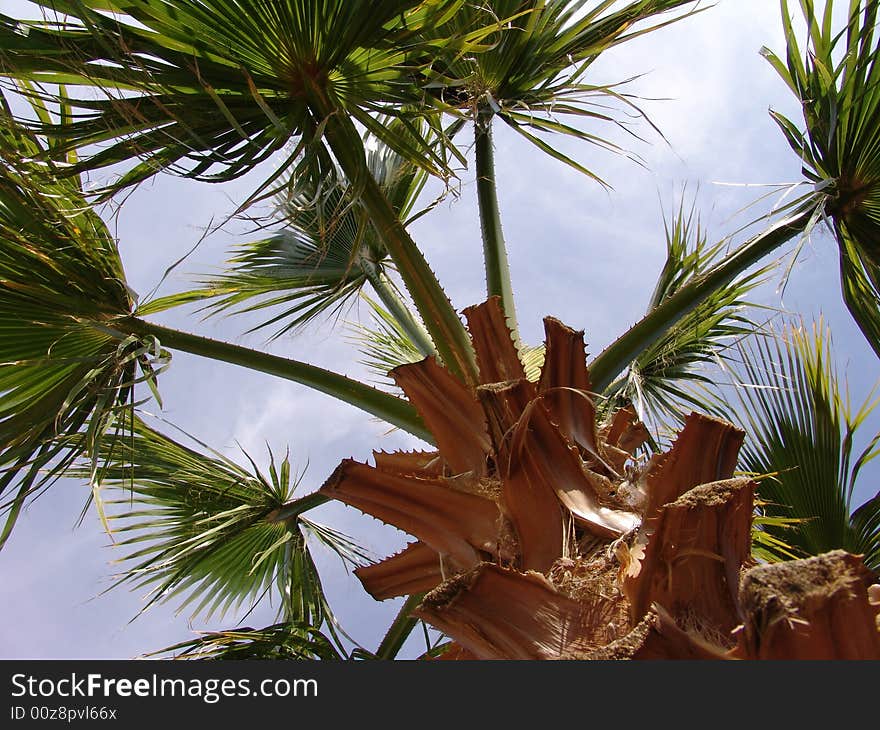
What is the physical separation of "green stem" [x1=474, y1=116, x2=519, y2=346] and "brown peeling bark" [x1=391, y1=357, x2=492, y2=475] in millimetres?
704

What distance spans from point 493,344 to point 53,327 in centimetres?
175

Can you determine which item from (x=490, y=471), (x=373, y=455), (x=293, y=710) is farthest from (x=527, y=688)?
(x=373, y=455)

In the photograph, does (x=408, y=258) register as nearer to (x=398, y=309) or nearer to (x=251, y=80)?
(x=251, y=80)

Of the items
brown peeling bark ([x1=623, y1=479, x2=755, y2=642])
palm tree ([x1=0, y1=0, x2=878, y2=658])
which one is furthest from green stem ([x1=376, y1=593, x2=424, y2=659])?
brown peeling bark ([x1=623, y1=479, x2=755, y2=642])

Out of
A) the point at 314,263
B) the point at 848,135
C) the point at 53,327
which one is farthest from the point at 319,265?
the point at 848,135

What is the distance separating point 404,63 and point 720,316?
2.17m

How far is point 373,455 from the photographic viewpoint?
220cm

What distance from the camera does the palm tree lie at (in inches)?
48.0

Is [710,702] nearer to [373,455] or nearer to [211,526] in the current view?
[373,455]

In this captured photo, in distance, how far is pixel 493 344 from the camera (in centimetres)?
210

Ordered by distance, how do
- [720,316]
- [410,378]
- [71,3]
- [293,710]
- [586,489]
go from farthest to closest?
[720,316] → [410,378] → [71,3] → [586,489] → [293,710]

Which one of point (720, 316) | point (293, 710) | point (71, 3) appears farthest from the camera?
point (720, 316)

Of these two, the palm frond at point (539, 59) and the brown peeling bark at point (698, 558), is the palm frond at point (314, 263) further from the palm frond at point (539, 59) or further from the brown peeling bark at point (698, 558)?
the brown peeling bark at point (698, 558)

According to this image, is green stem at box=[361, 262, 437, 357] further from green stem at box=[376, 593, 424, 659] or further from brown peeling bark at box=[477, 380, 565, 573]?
brown peeling bark at box=[477, 380, 565, 573]
